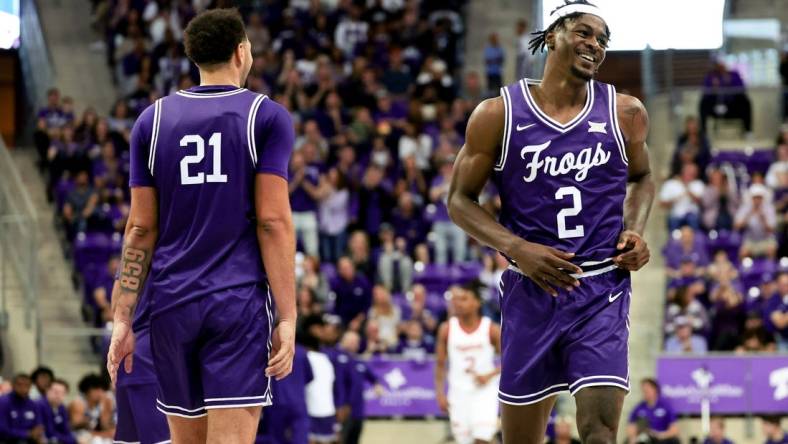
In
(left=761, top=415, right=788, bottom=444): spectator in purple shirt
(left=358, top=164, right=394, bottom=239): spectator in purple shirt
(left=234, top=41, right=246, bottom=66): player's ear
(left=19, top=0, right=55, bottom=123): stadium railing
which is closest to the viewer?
(left=234, top=41, right=246, bottom=66): player's ear

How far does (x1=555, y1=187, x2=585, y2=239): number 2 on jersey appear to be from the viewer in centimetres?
742

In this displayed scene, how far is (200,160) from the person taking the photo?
6.49 meters

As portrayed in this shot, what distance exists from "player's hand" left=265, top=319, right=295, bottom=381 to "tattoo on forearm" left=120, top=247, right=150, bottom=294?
693 mm

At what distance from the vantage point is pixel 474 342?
14148 millimetres

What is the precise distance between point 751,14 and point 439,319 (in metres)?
A: 12.2

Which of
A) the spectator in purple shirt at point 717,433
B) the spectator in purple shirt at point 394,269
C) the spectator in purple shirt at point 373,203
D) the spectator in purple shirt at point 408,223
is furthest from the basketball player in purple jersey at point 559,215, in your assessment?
the spectator in purple shirt at point 373,203

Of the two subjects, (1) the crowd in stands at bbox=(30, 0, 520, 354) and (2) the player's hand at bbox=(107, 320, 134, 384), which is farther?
(1) the crowd in stands at bbox=(30, 0, 520, 354)

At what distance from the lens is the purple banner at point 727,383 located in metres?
18.3

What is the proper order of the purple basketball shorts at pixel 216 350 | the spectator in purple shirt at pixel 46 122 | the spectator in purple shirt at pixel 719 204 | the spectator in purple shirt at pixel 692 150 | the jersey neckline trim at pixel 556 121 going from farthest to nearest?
1. the spectator in purple shirt at pixel 46 122
2. the spectator in purple shirt at pixel 692 150
3. the spectator in purple shirt at pixel 719 204
4. the jersey neckline trim at pixel 556 121
5. the purple basketball shorts at pixel 216 350

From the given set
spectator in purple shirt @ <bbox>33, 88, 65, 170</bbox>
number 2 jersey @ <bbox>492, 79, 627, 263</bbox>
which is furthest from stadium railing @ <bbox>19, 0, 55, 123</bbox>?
number 2 jersey @ <bbox>492, 79, 627, 263</bbox>

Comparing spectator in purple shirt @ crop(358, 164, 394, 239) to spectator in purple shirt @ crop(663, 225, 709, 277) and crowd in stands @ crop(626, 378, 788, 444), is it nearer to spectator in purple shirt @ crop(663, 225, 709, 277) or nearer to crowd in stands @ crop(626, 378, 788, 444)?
spectator in purple shirt @ crop(663, 225, 709, 277)

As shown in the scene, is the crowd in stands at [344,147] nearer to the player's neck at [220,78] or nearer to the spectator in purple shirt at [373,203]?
the spectator in purple shirt at [373,203]

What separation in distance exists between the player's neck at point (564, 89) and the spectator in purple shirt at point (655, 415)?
399 inches

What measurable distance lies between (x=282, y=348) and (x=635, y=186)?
2355 mm
